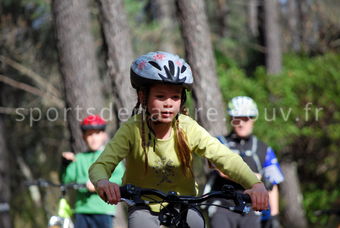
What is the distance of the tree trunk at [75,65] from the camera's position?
9.97 metres

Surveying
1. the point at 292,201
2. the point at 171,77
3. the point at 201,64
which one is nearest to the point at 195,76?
the point at 201,64

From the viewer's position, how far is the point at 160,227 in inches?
168

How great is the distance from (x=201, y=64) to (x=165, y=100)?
499cm

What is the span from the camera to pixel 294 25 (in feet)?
98.3

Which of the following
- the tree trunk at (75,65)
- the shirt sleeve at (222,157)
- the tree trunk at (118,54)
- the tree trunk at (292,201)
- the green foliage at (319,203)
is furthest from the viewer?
the tree trunk at (292,201)

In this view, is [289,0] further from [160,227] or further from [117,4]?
[160,227]

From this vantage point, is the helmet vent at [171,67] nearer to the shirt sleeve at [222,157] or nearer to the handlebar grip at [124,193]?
the shirt sleeve at [222,157]

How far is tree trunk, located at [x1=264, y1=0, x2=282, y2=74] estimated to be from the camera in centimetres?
1806

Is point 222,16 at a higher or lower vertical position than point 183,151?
higher

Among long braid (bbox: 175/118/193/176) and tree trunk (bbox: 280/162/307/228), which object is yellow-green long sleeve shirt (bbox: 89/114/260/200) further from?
tree trunk (bbox: 280/162/307/228)

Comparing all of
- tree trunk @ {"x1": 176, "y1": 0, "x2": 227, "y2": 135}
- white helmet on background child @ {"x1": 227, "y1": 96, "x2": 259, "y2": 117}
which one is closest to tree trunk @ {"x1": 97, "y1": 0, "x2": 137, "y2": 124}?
tree trunk @ {"x1": 176, "y1": 0, "x2": 227, "y2": 135}

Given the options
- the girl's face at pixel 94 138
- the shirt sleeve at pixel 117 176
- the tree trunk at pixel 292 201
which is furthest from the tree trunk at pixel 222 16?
the shirt sleeve at pixel 117 176

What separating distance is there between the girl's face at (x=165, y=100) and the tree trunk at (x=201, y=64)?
15.2 ft

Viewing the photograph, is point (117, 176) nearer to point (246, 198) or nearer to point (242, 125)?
point (242, 125)
